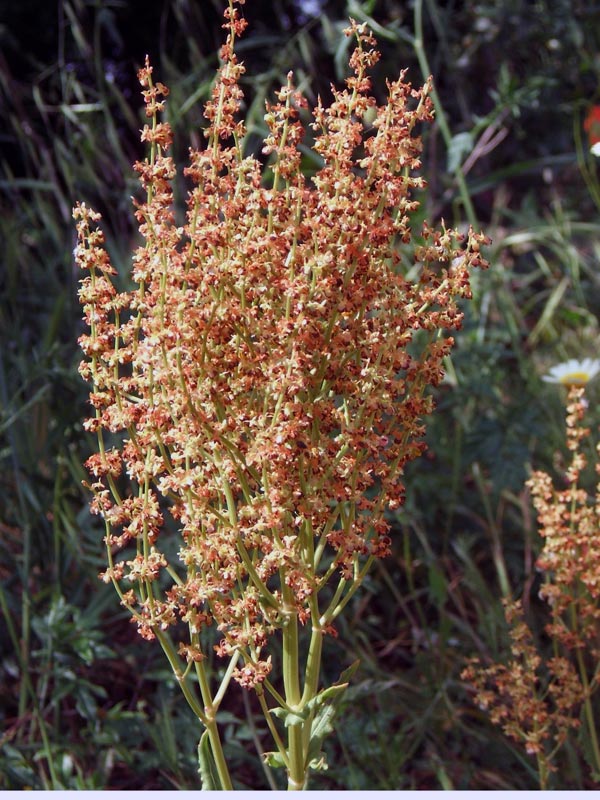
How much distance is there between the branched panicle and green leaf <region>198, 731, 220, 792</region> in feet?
0.41

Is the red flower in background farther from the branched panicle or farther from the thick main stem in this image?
the thick main stem

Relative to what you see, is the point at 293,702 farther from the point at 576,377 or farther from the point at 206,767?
the point at 576,377

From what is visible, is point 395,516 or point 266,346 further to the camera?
point 395,516

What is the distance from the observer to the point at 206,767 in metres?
1.02

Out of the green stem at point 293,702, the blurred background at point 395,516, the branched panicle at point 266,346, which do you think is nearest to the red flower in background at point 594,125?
the blurred background at point 395,516

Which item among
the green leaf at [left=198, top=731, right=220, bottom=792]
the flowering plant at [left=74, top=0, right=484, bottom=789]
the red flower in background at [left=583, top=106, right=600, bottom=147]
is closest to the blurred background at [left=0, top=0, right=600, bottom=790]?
the red flower in background at [left=583, top=106, right=600, bottom=147]

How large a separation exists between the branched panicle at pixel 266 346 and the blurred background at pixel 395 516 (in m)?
0.60

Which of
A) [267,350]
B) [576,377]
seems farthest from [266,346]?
[576,377]

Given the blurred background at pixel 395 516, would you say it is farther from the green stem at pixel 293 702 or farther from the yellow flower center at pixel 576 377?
the green stem at pixel 293 702

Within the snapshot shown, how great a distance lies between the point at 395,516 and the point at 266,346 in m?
1.11

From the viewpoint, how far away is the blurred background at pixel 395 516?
5.31ft

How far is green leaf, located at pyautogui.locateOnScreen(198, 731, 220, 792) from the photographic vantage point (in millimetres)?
1016

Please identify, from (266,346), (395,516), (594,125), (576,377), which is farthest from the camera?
(594,125)

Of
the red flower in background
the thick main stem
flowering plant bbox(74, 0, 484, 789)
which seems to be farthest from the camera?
the red flower in background
